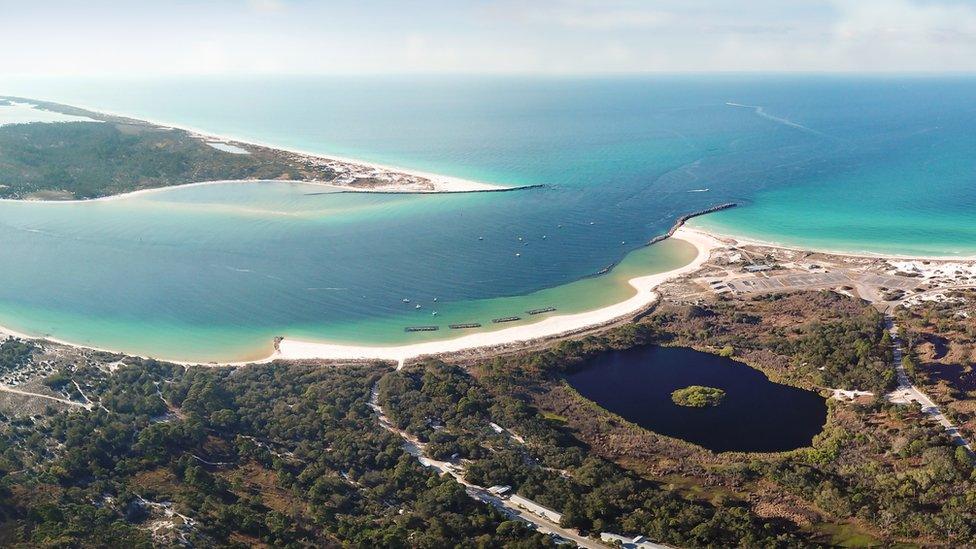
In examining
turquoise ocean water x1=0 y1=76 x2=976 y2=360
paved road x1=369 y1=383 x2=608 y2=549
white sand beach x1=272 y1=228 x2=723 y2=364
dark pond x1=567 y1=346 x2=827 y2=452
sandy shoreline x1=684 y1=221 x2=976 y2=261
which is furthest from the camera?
sandy shoreline x1=684 y1=221 x2=976 y2=261

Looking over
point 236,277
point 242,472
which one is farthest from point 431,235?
point 242,472

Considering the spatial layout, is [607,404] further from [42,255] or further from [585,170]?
[585,170]

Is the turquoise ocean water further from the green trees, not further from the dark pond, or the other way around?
the dark pond

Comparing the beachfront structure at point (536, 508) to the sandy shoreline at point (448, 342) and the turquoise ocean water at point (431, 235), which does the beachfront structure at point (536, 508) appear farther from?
the turquoise ocean water at point (431, 235)

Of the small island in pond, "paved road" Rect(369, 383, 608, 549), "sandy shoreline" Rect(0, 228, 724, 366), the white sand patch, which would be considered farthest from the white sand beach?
the white sand patch

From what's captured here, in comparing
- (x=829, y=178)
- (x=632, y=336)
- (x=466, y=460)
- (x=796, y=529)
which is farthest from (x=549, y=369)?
(x=829, y=178)

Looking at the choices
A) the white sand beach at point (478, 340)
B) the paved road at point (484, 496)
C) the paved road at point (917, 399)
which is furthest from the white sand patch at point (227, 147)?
the paved road at point (917, 399)
